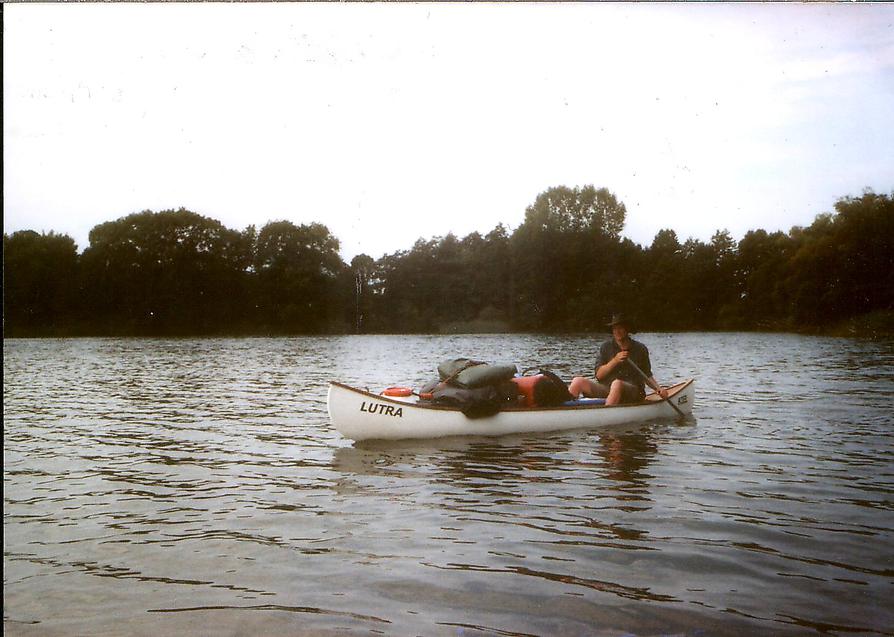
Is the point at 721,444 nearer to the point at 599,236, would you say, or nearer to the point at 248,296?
the point at 248,296

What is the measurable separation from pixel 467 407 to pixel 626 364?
9.31ft

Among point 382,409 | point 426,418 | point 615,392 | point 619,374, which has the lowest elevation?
point 426,418

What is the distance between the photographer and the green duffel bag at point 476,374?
9461 millimetres

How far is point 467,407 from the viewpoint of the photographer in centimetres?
934

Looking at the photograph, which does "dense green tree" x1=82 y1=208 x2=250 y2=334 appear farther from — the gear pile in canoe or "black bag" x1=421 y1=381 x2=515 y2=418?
"black bag" x1=421 y1=381 x2=515 y2=418

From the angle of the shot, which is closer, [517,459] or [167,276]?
[517,459]

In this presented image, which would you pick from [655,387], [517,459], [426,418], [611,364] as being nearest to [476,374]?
[426,418]

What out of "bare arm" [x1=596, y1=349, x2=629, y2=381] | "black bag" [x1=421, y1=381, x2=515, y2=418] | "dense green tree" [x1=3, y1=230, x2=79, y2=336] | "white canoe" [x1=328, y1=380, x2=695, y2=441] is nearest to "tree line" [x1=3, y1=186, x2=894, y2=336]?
"dense green tree" [x1=3, y1=230, x2=79, y2=336]

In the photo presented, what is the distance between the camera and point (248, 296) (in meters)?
26.8

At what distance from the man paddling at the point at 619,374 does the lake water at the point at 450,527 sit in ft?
2.13

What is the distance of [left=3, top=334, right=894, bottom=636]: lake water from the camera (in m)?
4.31

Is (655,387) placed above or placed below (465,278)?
below

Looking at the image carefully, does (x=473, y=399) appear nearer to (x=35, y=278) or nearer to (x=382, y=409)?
(x=382, y=409)

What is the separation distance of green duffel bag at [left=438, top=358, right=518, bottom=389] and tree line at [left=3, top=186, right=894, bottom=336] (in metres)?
4.81
